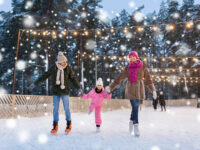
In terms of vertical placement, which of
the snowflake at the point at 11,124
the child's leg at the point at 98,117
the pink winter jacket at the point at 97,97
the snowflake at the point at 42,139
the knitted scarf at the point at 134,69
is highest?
the knitted scarf at the point at 134,69

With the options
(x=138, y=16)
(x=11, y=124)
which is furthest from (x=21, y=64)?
(x=138, y=16)

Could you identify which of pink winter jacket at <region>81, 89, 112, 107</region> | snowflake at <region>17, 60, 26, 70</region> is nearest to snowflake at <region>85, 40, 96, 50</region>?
snowflake at <region>17, 60, 26, 70</region>

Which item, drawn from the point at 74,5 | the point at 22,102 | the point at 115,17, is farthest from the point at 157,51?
the point at 22,102

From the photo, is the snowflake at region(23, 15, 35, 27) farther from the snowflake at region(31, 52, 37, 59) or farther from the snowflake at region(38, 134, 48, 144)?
the snowflake at region(38, 134, 48, 144)

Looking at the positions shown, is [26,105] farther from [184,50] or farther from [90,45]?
[184,50]

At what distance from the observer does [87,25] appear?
23.2 m

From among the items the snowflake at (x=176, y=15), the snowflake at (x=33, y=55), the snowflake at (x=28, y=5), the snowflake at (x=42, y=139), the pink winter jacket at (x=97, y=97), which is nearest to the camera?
the snowflake at (x=42, y=139)

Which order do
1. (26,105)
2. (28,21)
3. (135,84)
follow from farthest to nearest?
(28,21) < (26,105) < (135,84)

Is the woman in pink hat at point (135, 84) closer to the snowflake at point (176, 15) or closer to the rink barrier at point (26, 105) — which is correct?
the rink barrier at point (26, 105)

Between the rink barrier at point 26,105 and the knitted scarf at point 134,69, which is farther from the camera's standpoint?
the rink barrier at point 26,105

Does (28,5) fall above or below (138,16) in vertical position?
below

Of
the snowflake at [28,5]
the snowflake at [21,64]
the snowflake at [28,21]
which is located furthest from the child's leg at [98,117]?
the snowflake at [21,64]

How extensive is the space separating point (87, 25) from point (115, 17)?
15.9 m

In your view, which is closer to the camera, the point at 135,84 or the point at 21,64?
the point at 135,84
